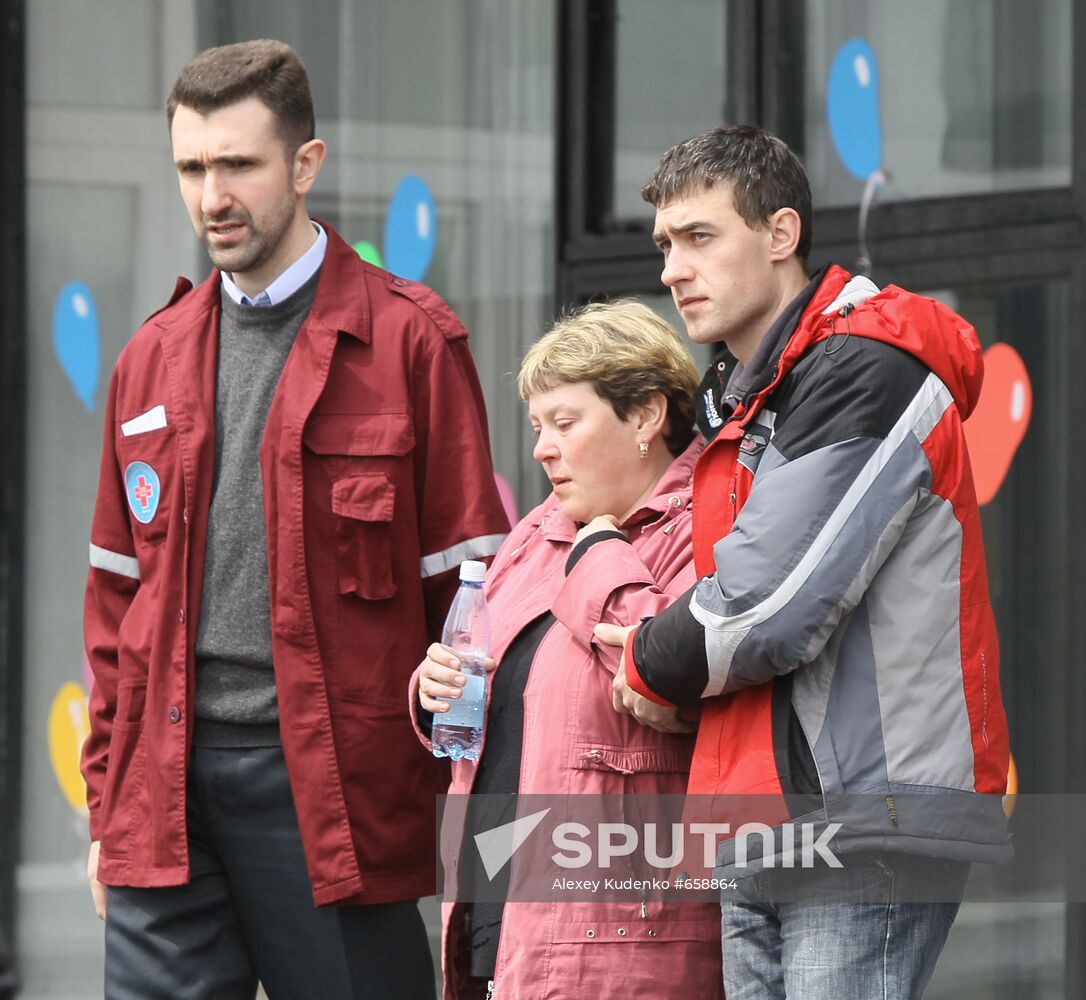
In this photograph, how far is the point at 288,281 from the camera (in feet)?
11.6

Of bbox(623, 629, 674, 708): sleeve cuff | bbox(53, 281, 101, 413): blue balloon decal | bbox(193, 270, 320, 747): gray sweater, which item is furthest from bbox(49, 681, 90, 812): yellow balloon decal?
bbox(623, 629, 674, 708): sleeve cuff

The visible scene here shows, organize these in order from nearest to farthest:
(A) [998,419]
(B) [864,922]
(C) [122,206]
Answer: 1. (B) [864,922]
2. (A) [998,419]
3. (C) [122,206]

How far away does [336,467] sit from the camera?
346 cm

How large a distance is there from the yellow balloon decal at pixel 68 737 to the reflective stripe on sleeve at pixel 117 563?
271cm

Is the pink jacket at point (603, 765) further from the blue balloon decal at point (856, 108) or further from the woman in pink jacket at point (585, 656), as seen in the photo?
the blue balloon decal at point (856, 108)

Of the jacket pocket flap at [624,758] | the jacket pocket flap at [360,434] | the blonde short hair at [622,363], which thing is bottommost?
the jacket pocket flap at [624,758]

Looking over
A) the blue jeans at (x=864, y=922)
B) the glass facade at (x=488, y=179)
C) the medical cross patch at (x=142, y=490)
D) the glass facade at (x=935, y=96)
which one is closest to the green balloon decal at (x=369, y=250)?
the glass facade at (x=488, y=179)

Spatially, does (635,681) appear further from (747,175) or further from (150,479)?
(150,479)

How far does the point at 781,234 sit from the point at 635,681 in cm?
73

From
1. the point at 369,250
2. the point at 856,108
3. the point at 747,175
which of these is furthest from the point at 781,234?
the point at 369,250

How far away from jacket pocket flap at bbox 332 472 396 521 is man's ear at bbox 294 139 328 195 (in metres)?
0.55

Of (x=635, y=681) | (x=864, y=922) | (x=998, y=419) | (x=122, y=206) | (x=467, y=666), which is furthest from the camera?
(x=122, y=206)

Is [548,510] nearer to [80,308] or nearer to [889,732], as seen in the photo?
[889,732]

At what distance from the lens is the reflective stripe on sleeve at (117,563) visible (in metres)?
3.66
